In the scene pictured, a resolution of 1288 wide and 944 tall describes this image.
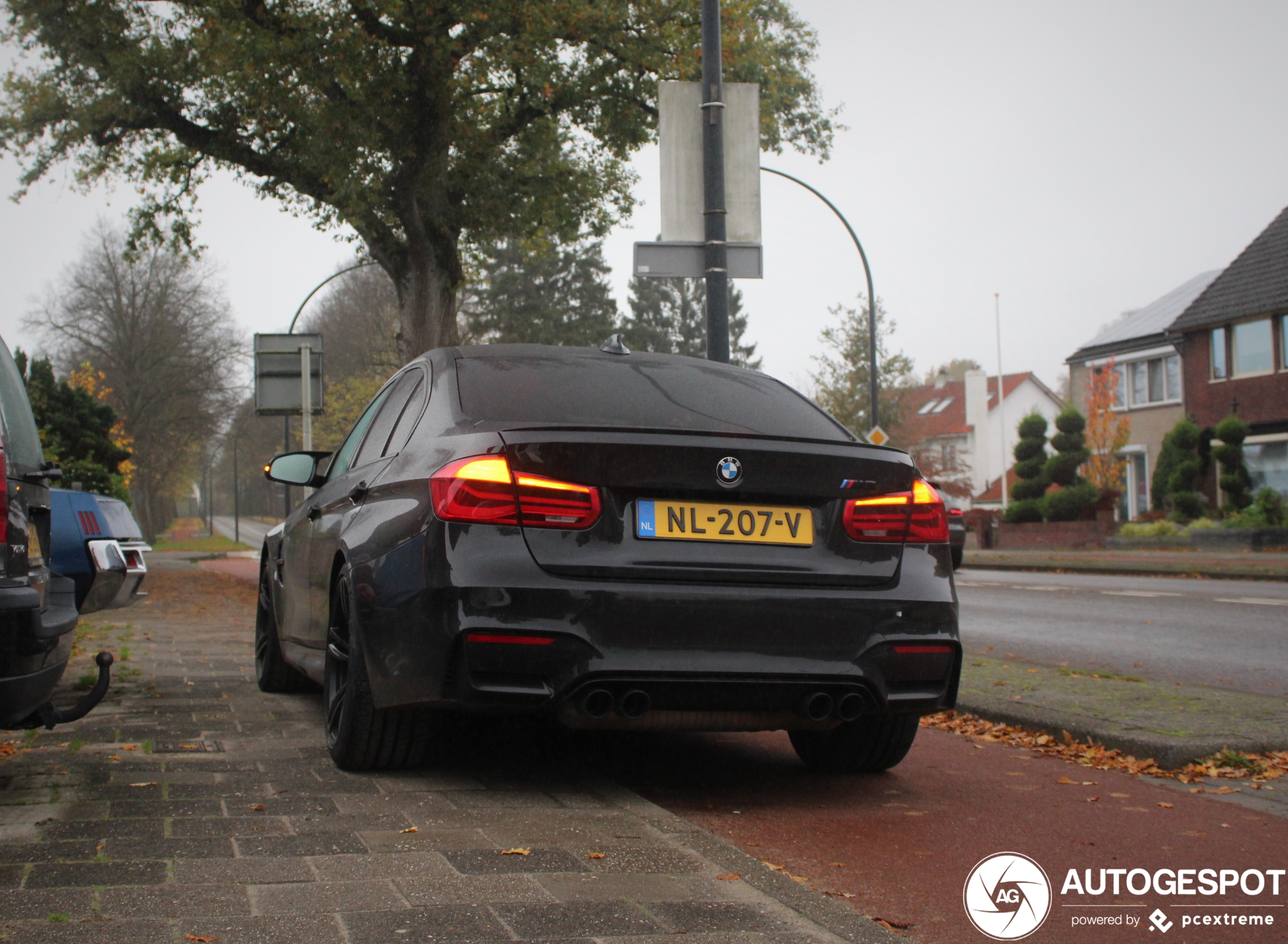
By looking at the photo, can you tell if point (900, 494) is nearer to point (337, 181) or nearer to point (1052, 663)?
point (1052, 663)

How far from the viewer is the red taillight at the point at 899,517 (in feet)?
14.3

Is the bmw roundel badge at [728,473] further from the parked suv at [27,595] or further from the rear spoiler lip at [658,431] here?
the parked suv at [27,595]

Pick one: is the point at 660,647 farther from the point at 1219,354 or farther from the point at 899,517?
the point at 1219,354

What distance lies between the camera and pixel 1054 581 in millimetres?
19562

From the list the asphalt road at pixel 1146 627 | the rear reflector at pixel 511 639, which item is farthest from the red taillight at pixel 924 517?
the asphalt road at pixel 1146 627

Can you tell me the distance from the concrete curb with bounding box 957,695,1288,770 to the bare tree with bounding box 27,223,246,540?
48.4 metres

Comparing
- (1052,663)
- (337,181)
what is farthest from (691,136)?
(337,181)

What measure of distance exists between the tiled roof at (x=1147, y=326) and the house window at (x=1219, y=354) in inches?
127

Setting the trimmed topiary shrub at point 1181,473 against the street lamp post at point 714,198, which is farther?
the trimmed topiary shrub at point 1181,473

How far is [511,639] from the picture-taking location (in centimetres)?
402

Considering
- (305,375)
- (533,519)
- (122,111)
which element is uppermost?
(122,111)

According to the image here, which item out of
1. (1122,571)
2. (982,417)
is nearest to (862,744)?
(1122,571)

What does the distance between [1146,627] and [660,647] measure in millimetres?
9257

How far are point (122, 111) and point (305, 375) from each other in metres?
7.56
